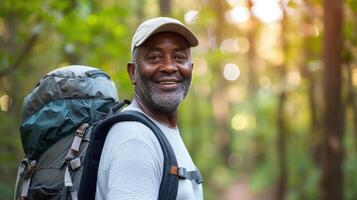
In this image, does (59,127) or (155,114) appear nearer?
(155,114)

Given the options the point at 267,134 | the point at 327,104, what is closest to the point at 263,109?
the point at 267,134

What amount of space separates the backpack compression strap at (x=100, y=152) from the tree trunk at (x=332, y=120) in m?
9.50

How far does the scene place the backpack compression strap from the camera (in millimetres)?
2449

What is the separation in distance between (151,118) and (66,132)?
534 mm

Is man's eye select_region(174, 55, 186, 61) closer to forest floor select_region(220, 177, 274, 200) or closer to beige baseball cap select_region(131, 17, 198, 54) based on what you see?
beige baseball cap select_region(131, 17, 198, 54)

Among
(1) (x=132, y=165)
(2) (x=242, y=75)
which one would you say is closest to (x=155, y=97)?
(1) (x=132, y=165)

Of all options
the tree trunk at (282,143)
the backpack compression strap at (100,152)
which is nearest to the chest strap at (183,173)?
the backpack compression strap at (100,152)

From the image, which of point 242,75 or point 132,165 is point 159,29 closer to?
point 132,165

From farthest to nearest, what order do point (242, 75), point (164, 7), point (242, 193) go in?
point (242, 75)
point (242, 193)
point (164, 7)

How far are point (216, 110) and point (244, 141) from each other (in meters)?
7.84

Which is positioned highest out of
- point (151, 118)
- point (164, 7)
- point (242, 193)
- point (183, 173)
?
point (164, 7)

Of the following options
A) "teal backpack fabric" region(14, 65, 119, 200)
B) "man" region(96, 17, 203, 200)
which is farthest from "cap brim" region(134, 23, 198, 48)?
"teal backpack fabric" region(14, 65, 119, 200)

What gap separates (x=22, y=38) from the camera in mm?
10594

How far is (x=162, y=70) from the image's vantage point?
2.78 meters
